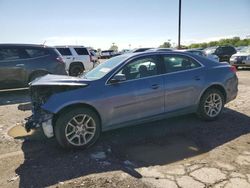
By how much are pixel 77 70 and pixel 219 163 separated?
12.5 m

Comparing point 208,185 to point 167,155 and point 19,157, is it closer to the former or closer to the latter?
point 167,155

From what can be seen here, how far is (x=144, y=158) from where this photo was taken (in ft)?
15.0

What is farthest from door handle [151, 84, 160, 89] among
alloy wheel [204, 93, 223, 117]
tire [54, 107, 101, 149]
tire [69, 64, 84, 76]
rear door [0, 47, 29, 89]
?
tire [69, 64, 84, 76]

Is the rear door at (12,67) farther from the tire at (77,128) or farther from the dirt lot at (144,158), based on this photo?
the tire at (77,128)

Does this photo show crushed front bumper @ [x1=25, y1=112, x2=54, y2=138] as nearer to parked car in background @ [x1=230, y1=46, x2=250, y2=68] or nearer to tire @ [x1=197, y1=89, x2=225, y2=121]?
tire @ [x1=197, y1=89, x2=225, y2=121]

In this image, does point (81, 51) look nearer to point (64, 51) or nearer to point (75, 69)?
point (64, 51)

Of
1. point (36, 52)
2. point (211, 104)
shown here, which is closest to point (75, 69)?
point (36, 52)

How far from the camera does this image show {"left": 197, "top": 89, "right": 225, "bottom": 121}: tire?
20.1ft

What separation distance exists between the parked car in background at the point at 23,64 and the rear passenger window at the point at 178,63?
5.90 meters

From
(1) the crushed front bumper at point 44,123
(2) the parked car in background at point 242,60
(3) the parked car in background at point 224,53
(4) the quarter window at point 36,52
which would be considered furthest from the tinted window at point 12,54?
(3) the parked car in background at point 224,53

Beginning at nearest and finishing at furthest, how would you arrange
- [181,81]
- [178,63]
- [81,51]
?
1. [181,81]
2. [178,63]
3. [81,51]

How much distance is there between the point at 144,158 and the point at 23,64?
718cm

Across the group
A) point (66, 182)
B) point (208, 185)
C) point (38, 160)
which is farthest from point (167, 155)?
point (38, 160)

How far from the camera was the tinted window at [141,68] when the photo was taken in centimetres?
537
